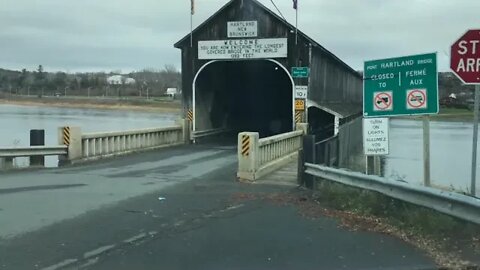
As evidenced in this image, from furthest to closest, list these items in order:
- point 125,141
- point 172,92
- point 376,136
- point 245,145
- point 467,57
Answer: point 172,92, point 125,141, point 245,145, point 376,136, point 467,57

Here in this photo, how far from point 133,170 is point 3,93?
142 metres

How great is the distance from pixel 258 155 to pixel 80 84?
485 ft

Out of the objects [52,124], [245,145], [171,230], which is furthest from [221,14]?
[52,124]

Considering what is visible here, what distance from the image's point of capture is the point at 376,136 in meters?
11.0

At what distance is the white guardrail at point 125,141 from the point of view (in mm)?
18000

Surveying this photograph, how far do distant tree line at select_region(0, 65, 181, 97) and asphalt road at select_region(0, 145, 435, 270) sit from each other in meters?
131

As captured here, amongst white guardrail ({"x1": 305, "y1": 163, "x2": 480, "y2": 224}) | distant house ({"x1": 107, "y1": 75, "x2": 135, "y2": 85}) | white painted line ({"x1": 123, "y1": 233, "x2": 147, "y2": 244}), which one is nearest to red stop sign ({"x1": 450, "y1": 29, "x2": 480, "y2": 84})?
white guardrail ({"x1": 305, "y1": 163, "x2": 480, "y2": 224})

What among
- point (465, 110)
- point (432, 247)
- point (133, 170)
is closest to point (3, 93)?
point (465, 110)

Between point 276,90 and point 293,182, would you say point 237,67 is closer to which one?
point 276,90

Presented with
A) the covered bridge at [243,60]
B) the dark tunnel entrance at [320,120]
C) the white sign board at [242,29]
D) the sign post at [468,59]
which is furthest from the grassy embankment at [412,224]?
the dark tunnel entrance at [320,120]

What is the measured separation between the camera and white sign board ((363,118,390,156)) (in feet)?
35.9

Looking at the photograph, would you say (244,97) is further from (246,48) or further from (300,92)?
(300,92)

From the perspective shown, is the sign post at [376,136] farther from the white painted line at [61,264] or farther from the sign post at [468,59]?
the white painted line at [61,264]

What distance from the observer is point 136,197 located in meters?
11.0
